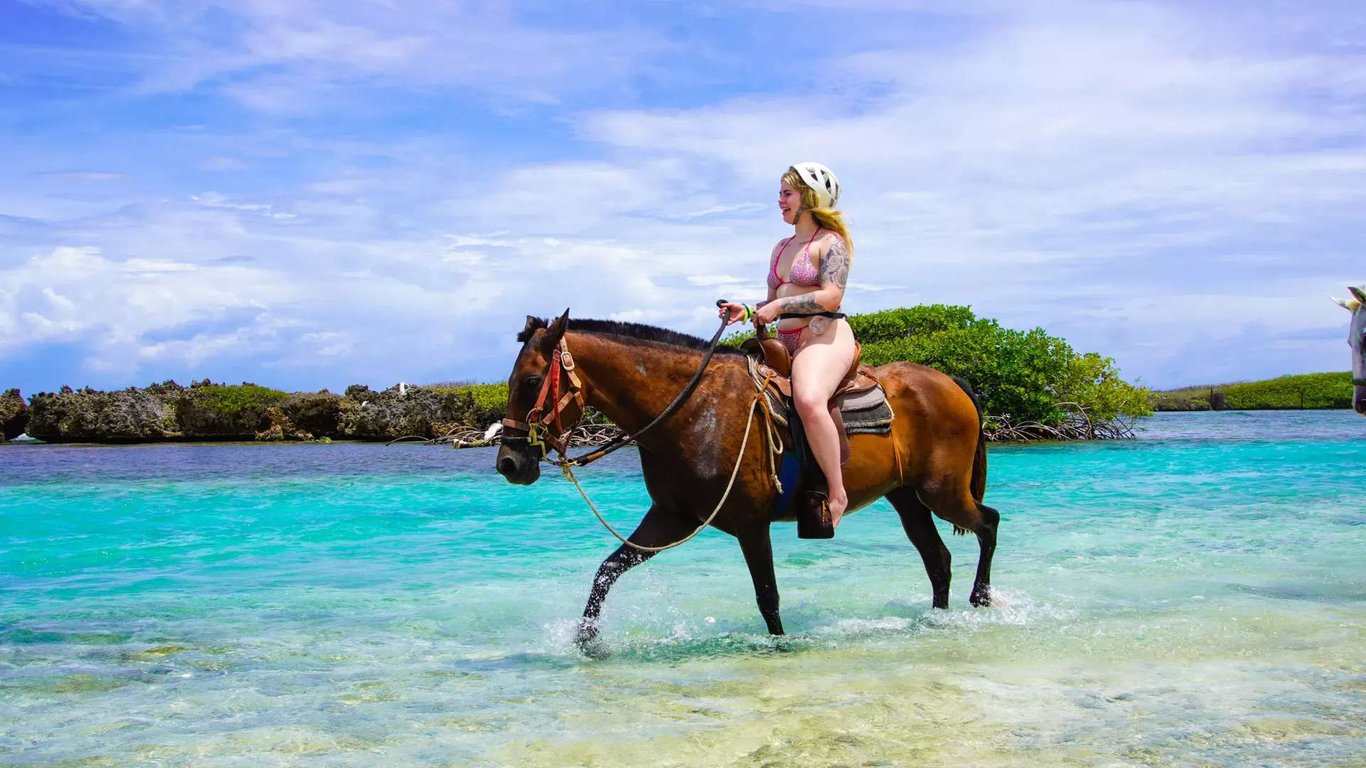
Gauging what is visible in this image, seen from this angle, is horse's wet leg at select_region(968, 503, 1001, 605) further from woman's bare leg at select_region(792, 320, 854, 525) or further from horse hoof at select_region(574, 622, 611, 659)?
horse hoof at select_region(574, 622, 611, 659)

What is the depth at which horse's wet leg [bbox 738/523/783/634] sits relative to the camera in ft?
19.5

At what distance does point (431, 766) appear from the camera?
4199 mm

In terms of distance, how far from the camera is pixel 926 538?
733 cm

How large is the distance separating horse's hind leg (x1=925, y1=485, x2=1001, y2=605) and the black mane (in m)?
2.02

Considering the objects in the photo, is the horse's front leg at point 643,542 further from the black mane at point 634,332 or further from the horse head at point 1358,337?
the horse head at point 1358,337

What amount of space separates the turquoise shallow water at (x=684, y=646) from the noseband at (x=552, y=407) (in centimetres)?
135

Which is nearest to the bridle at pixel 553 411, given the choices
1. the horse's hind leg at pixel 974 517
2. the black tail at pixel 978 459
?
the horse's hind leg at pixel 974 517

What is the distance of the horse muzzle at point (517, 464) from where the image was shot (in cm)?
536

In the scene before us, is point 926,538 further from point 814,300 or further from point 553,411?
point 553,411

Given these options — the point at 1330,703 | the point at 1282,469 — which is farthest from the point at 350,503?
the point at 1282,469

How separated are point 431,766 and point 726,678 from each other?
1836 mm

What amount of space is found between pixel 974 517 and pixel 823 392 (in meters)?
1.94

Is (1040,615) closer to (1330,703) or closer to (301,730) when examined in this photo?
(1330,703)

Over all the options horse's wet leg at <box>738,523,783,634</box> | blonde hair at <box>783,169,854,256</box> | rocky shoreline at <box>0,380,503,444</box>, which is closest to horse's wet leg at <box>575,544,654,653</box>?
horse's wet leg at <box>738,523,783,634</box>
